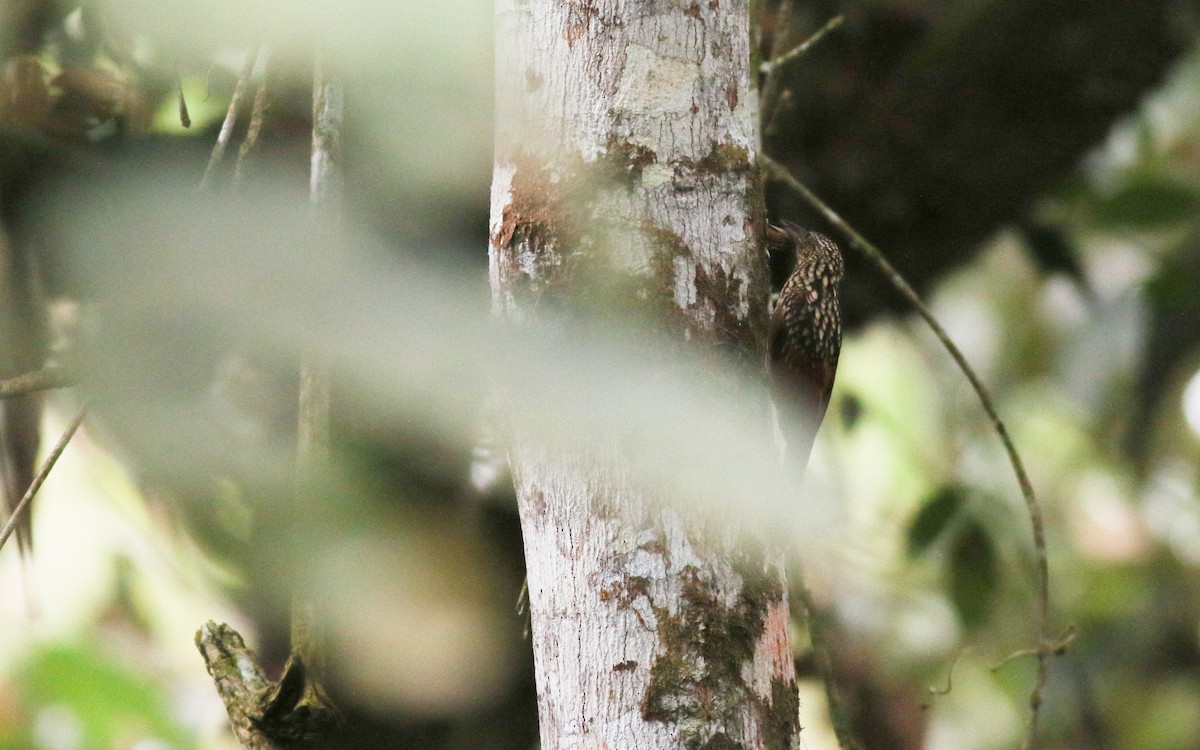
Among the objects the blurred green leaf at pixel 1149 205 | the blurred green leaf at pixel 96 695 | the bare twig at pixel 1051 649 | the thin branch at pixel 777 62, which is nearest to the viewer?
the blurred green leaf at pixel 96 695

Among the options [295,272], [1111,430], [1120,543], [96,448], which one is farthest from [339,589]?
[1120,543]

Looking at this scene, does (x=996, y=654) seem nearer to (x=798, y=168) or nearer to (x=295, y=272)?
(x=798, y=168)

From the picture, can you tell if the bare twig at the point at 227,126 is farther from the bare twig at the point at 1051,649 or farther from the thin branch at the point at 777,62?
the bare twig at the point at 1051,649

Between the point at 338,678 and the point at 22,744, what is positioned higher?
the point at 338,678

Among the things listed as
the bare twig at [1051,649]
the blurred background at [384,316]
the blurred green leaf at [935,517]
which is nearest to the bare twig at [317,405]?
the blurred background at [384,316]

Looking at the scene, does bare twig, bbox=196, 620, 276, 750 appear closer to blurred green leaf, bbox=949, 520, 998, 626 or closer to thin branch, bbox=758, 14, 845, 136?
thin branch, bbox=758, 14, 845, 136

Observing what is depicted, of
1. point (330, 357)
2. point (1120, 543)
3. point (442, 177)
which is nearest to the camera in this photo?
point (330, 357)

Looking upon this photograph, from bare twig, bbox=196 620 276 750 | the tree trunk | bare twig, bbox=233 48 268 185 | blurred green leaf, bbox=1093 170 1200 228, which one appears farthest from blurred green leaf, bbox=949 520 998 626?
bare twig, bbox=233 48 268 185
